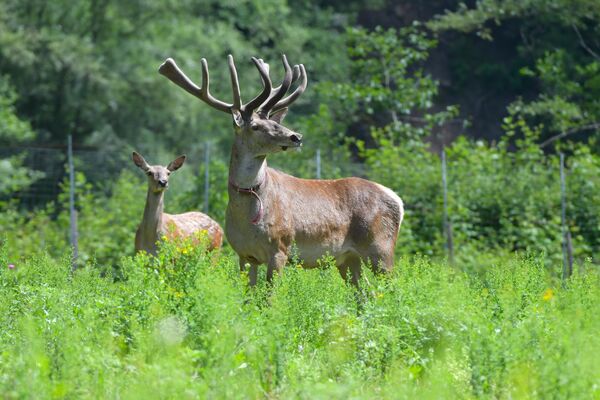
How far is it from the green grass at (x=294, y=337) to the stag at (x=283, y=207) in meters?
1.08

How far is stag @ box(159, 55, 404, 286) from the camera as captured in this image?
8.41 meters

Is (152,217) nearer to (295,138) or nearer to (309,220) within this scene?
(309,220)

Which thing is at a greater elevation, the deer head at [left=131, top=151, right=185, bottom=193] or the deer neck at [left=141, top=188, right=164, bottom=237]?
the deer head at [left=131, top=151, right=185, bottom=193]

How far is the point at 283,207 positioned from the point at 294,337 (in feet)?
8.41

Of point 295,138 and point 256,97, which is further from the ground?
point 256,97

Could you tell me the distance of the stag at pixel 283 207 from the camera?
27.6 feet

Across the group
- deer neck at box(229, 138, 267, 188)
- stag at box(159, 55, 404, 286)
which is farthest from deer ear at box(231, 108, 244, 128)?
deer neck at box(229, 138, 267, 188)

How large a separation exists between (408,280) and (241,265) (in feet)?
5.47

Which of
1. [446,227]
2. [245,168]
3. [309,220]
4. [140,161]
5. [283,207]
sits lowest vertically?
[446,227]

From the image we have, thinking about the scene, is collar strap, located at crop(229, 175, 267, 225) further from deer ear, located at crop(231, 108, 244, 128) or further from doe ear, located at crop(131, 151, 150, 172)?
doe ear, located at crop(131, 151, 150, 172)

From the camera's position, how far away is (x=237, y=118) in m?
8.65

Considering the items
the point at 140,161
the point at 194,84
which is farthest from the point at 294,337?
the point at 140,161

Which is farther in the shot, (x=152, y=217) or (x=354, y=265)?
(x=152, y=217)

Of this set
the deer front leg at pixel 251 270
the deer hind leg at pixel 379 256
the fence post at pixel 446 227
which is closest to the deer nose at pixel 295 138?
the deer front leg at pixel 251 270
